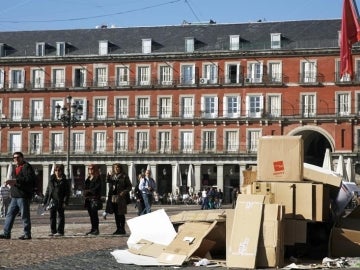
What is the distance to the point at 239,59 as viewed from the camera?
62.1 metres

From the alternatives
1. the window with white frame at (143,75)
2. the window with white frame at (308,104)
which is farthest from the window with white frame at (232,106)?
the window with white frame at (143,75)

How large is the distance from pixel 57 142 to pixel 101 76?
275 inches

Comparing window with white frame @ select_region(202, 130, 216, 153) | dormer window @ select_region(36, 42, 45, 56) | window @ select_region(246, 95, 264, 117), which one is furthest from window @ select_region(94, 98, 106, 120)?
window @ select_region(246, 95, 264, 117)

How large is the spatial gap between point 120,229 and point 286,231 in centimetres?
649

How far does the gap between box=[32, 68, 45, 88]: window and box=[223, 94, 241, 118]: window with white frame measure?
53.3 ft

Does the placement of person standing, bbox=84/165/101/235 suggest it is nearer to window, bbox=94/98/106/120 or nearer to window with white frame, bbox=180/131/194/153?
window with white frame, bbox=180/131/194/153

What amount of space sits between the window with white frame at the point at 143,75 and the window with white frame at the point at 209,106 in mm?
5052

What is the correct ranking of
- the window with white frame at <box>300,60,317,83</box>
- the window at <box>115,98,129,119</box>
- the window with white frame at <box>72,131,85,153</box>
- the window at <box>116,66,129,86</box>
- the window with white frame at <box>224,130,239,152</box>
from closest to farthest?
1. the window with white frame at <box>300,60,317,83</box>
2. the window with white frame at <box>224,130,239,152</box>
3. the window at <box>116,66,129,86</box>
4. the window at <box>115,98,129,119</box>
5. the window with white frame at <box>72,131,85,153</box>

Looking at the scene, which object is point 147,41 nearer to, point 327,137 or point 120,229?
point 327,137

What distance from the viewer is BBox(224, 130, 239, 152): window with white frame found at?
2440 inches

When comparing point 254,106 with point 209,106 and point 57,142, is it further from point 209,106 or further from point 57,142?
point 57,142

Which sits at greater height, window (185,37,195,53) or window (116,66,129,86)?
window (185,37,195,53)

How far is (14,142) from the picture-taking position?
66.7 metres

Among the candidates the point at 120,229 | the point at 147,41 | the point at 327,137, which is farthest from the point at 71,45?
the point at 120,229
